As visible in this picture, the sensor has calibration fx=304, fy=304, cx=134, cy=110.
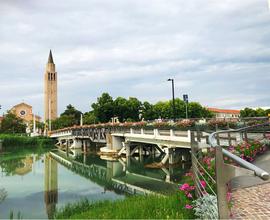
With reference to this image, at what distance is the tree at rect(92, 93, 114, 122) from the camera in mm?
63031

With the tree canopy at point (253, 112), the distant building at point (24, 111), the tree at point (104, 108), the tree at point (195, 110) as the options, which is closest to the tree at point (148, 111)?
the tree at point (104, 108)

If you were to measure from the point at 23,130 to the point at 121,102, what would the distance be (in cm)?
3624

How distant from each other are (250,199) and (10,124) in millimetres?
82277

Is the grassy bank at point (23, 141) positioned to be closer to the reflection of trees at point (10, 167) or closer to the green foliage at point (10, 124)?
the green foliage at point (10, 124)

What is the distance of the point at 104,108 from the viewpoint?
63.0 meters

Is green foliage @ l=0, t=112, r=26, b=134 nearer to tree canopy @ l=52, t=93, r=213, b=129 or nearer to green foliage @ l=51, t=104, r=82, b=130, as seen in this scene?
green foliage @ l=51, t=104, r=82, b=130

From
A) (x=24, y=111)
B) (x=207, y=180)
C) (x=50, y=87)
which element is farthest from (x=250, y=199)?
(x=50, y=87)

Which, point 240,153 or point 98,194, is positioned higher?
point 240,153

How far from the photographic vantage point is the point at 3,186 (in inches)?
827

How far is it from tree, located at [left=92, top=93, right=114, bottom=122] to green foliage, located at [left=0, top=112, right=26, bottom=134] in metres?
30.2

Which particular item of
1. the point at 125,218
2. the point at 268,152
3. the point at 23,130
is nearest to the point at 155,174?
the point at 268,152

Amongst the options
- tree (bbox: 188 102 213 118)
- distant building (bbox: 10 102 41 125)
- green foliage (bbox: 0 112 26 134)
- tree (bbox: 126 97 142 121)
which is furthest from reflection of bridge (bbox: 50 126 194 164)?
distant building (bbox: 10 102 41 125)

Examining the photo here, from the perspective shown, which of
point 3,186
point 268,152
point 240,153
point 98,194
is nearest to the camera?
point 240,153

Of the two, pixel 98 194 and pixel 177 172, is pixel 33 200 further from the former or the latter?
pixel 177 172
